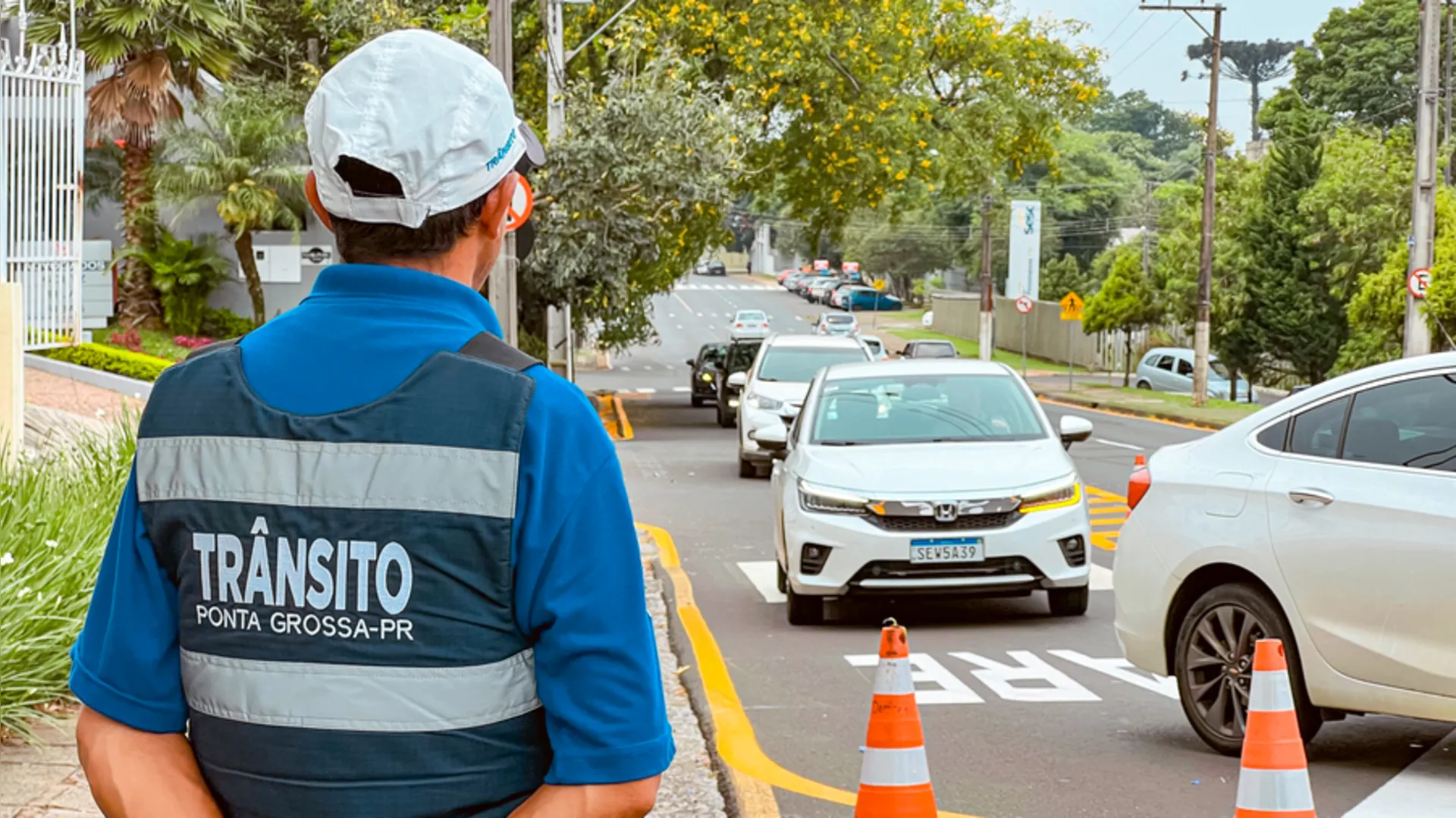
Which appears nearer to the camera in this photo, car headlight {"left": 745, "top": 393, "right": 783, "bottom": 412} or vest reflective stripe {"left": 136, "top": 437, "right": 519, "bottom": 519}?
vest reflective stripe {"left": 136, "top": 437, "right": 519, "bottom": 519}

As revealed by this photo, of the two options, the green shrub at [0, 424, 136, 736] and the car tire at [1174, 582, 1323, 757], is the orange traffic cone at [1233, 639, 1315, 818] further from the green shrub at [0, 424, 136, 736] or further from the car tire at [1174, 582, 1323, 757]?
the green shrub at [0, 424, 136, 736]

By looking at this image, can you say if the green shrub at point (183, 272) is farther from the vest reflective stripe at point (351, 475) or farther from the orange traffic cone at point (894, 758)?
the vest reflective stripe at point (351, 475)

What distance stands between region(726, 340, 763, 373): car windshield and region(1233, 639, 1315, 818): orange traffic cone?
95.7 ft

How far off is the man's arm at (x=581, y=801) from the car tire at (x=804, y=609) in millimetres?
8748

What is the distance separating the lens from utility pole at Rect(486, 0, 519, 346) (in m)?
13.6

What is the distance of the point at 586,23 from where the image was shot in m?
→ 36.1

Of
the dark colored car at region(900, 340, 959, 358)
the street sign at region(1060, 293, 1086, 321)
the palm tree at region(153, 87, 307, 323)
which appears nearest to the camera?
the palm tree at region(153, 87, 307, 323)

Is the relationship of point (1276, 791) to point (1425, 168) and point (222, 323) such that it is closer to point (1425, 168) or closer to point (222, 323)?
point (1425, 168)

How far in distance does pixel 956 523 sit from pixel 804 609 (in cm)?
112

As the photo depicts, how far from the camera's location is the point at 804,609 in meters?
11.1

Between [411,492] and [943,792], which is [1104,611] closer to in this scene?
[943,792]

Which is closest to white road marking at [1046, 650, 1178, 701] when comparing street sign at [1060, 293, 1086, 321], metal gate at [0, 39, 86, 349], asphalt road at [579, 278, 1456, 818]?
asphalt road at [579, 278, 1456, 818]

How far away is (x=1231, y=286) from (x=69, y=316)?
40368mm

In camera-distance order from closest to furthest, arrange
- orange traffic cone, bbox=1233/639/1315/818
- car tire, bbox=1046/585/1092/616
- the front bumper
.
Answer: orange traffic cone, bbox=1233/639/1315/818 < the front bumper < car tire, bbox=1046/585/1092/616
